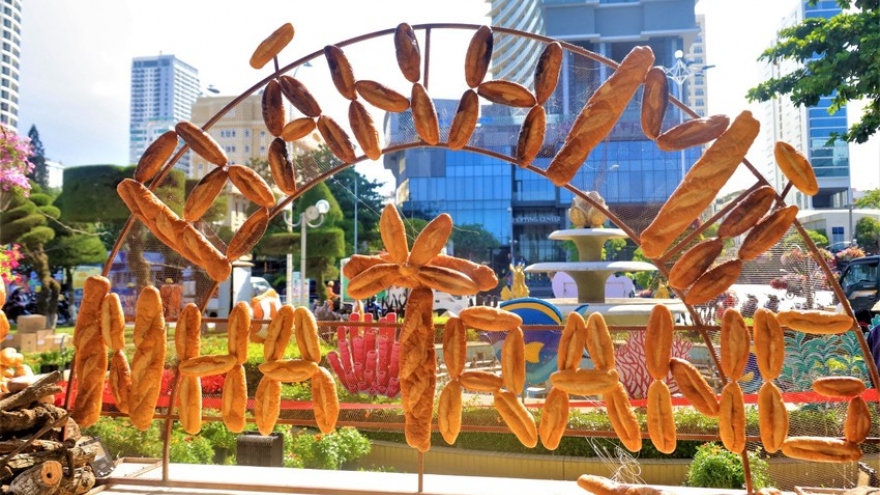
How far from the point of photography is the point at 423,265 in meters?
1.94

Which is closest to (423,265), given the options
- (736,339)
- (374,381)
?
(736,339)

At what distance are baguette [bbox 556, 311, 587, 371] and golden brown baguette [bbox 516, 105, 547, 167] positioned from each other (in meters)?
0.58

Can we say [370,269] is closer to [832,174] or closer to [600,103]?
[600,103]

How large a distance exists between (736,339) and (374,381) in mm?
4717

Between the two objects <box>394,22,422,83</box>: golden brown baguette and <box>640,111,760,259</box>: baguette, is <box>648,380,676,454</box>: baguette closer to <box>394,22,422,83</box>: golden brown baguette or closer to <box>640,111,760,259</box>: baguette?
<box>640,111,760,259</box>: baguette

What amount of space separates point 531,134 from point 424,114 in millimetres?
397

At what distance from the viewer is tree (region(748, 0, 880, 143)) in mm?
7711

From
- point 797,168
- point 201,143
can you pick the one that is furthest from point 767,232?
point 201,143

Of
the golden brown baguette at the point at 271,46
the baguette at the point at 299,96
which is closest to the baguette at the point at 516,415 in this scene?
the baguette at the point at 299,96

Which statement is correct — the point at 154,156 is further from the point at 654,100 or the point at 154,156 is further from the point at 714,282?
A: the point at 714,282

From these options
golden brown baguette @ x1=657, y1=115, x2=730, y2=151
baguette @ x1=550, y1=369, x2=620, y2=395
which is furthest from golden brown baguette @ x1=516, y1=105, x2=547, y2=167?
baguette @ x1=550, y1=369, x2=620, y2=395

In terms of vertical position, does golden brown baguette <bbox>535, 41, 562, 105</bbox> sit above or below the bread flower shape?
above

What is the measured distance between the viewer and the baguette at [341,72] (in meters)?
2.15

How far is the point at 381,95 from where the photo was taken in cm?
212
